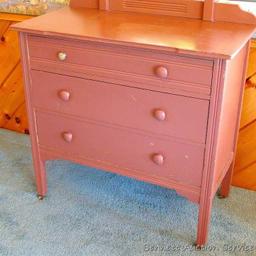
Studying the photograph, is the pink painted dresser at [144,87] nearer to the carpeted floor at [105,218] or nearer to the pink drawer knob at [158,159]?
the pink drawer knob at [158,159]

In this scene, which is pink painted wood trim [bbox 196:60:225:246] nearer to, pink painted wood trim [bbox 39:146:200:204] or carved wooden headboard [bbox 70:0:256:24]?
pink painted wood trim [bbox 39:146:200:204]

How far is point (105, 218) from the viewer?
6.08ft

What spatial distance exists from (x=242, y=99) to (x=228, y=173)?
1.20 ft

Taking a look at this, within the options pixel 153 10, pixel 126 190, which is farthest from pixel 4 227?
pixel 153 10

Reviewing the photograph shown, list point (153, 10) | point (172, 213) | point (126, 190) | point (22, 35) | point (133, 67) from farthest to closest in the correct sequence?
point (126, 190) < point (172, 213) < point (153, 10) < point (22, 35) < point (133, 67)

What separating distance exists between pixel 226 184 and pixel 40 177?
0.87 metres

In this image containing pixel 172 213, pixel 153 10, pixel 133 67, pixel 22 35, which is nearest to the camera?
pixel 133 67

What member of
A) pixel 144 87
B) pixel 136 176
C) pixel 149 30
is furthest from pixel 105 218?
pixel 149 30

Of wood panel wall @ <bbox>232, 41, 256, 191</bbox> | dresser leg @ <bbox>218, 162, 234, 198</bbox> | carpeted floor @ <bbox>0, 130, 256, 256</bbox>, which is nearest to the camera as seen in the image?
carpeted floor @ <bbox>0, 130, 256, 256</bbox>

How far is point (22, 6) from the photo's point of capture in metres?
2.14

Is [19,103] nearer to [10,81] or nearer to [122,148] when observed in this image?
[10,81]

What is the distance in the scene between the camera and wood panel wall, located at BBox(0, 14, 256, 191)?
1882mm

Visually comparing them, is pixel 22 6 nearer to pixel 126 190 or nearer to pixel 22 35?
pixel 22 35

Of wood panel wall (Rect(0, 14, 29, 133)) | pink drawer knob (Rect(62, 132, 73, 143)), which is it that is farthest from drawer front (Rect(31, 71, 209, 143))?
wood panel wall (Rect(0, 14, 29, 133))
